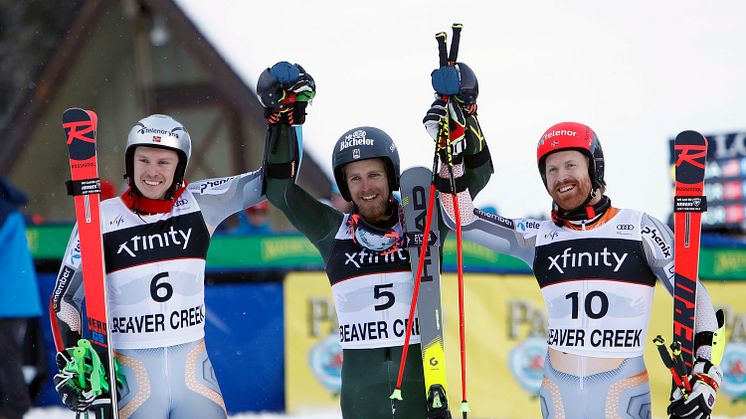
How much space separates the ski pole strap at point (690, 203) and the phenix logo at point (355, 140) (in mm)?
1442

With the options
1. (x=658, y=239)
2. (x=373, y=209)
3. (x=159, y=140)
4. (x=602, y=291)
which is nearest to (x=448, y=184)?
(x=373, y=209)

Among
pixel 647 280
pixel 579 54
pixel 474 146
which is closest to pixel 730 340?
pixel 647 280

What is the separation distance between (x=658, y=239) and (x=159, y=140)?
236 cm

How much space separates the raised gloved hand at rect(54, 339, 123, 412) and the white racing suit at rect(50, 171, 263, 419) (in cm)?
16

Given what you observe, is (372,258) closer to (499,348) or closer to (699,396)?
(699,396)

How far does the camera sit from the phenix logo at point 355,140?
476cm

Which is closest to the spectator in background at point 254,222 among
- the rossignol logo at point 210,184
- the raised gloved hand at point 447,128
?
the rossignol logo at point 210,184

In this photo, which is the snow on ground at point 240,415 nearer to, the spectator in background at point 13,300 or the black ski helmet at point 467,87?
the spectator in background at point 13,300

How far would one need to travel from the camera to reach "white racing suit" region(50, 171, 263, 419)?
14.8 ft

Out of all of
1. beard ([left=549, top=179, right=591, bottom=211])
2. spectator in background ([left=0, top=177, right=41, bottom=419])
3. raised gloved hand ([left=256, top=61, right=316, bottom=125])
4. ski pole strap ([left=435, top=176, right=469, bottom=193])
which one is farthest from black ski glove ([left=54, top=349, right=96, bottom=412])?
spectator in background ([left=0, top=177, right=41, bottom=419])

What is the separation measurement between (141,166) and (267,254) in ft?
11.4

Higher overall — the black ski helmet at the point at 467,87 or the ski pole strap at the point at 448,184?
the black ski helmet at the point at 467,87

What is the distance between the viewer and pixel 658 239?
14.7ft

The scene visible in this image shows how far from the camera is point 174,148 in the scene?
4691 millimetres
